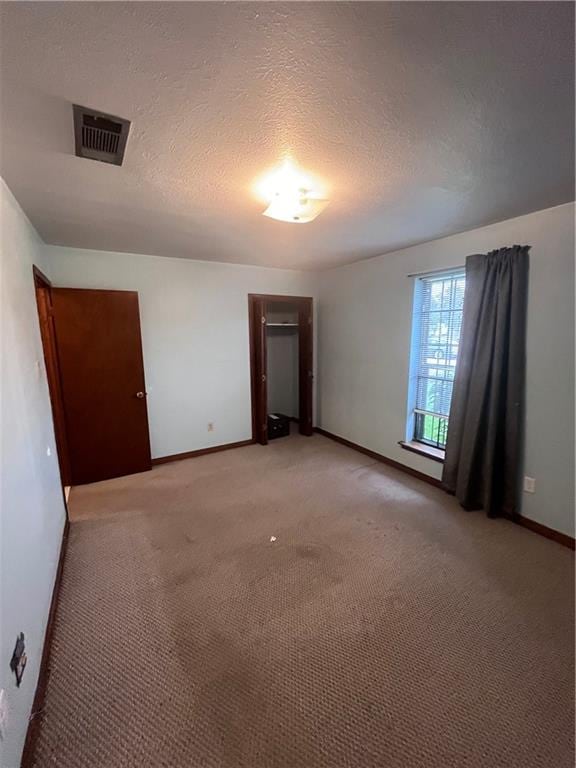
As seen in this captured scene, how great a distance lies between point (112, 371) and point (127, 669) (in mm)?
2571

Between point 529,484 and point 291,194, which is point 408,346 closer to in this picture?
point 529,484

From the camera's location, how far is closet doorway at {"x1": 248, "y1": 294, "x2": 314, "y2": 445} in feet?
14.0

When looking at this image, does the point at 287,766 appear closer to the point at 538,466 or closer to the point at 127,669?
the point at 127,669

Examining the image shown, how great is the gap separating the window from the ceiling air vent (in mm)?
2761

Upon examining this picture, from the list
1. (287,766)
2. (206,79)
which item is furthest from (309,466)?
(206,79)

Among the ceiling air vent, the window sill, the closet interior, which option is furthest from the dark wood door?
the window sill

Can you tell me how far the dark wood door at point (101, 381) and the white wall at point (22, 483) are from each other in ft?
2.43

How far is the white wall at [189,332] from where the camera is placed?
3.38 metres

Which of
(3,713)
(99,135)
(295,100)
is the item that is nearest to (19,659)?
(3,713)

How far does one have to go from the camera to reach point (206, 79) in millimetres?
1055

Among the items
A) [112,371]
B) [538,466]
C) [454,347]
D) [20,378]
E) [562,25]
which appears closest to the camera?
[562,25]

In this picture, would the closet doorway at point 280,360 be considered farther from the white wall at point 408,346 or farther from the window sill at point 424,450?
the window sill at point 424,450

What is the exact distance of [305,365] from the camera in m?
4.68

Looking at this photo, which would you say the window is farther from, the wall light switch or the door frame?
the door frame
